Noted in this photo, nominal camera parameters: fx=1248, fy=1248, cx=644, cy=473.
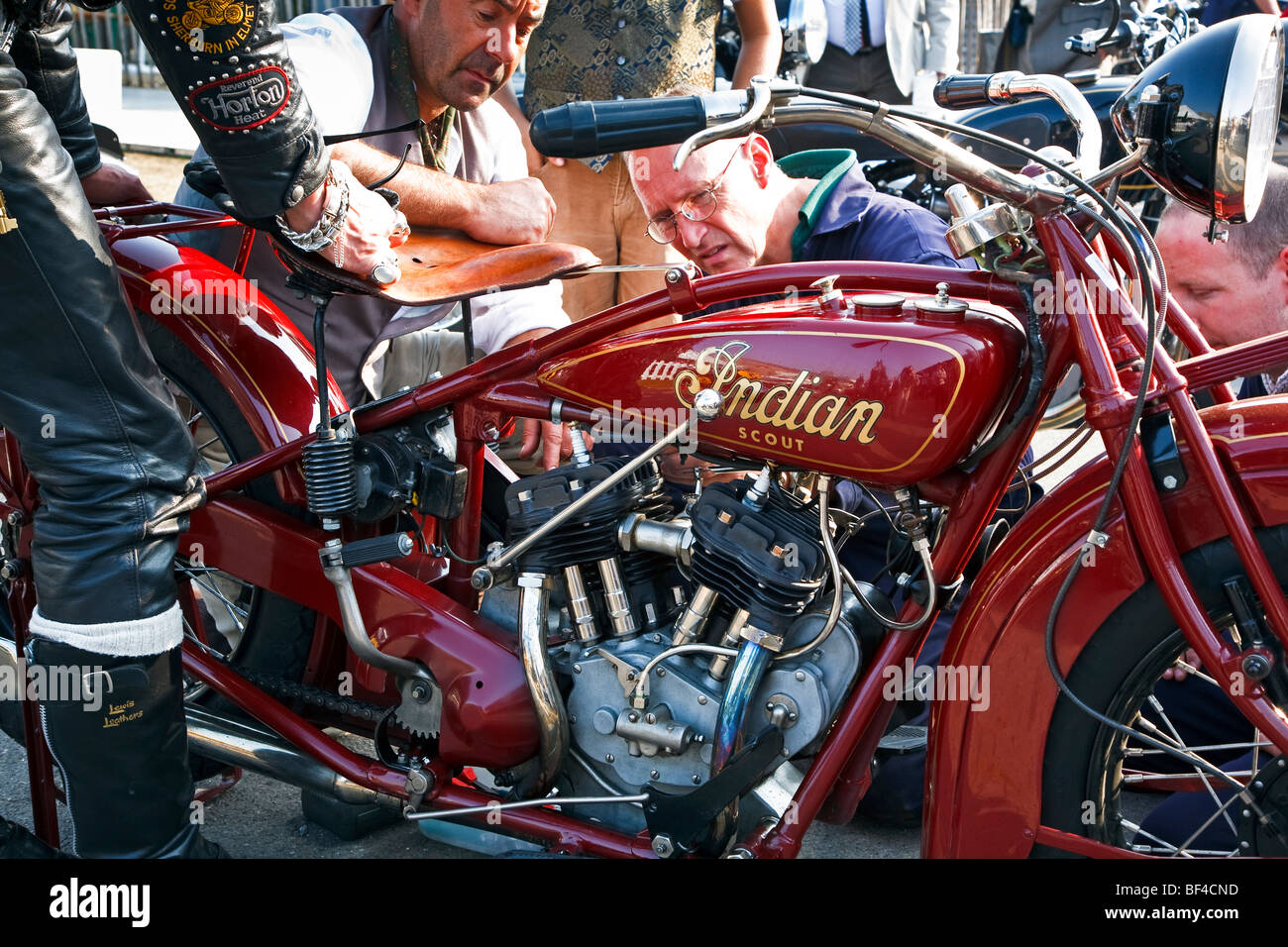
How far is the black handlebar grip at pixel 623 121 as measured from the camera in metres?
→ 1.49

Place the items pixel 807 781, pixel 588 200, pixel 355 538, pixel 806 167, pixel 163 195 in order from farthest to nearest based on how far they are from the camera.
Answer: pixel 163 195, pixel 588 200, pixel 806 167, pixel 355 538, pixel 807 781

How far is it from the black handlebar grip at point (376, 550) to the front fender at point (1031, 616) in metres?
0.87

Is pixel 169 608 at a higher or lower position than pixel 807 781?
higher

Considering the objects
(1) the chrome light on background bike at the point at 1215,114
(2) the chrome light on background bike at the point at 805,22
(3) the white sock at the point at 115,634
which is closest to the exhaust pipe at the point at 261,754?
(3) the white sock at the point at 115,634

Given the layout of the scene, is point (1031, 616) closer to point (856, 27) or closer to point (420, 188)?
point (420, 188)

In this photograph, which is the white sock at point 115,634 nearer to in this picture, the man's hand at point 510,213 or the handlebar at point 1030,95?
the man's hand at point 510,213

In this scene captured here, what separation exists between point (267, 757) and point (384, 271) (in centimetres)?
87

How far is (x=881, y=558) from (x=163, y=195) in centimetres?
596

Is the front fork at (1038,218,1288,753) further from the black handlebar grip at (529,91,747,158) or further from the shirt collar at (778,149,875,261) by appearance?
the shirt collar at (778,149,875,261)

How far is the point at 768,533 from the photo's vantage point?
1800mm

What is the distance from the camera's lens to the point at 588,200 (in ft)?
12.4

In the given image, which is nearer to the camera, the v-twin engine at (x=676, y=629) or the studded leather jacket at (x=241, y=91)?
the studded leather jacket at (x=241, y=91)
